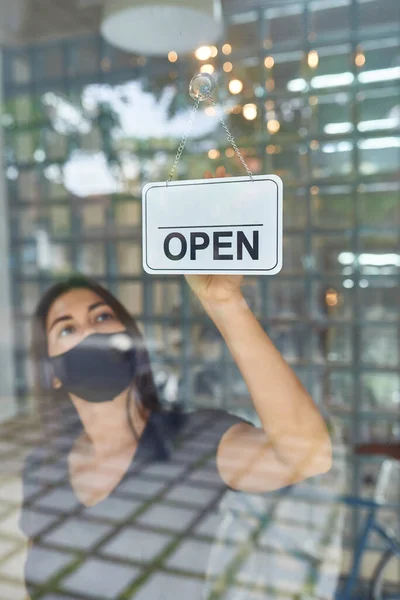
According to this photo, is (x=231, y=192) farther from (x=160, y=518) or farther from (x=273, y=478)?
(x=160, y=518)

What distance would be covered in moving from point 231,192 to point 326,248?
753 millimetres

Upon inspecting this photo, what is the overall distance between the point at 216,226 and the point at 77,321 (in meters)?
0.47

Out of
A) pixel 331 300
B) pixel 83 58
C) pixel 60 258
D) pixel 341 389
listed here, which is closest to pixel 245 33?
pixel 83 58

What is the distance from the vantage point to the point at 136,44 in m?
1.18

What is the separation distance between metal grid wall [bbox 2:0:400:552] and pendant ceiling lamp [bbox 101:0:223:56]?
0.06 metres

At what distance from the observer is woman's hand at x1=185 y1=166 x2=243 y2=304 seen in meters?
0.81

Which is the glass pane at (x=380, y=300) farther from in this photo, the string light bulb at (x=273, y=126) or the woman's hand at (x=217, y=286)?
the woman's hand at (x=217, y=286)

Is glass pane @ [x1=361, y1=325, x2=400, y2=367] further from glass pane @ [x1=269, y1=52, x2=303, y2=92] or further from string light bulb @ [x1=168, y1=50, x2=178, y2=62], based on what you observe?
string light bulb @ [x1=168, y1=50, x2=178, y2=62]

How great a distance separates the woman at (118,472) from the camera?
3.46 feet

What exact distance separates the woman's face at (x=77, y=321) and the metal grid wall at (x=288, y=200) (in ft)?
0.37

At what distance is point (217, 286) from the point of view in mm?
824

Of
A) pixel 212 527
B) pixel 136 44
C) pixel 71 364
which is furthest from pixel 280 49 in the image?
pixel 212 527

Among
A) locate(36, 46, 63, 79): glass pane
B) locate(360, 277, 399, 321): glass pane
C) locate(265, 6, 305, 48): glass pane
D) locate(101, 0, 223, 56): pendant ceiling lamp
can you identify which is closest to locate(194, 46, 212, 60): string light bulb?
locate(101, 0, 223, 56): pendant ceiling lamp

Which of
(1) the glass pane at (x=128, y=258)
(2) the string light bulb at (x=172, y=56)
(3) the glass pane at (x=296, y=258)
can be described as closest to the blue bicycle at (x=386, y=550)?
(3) the glass pane at (x=296, y=258)
